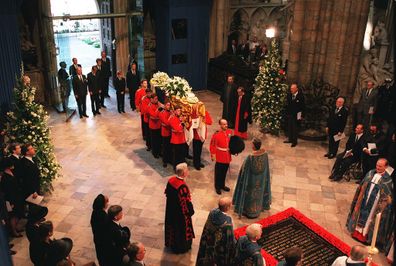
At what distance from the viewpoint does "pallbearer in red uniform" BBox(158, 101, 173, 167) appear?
28.7ft

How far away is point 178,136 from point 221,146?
1.20 meters

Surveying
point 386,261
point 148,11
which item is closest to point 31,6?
point 148,11

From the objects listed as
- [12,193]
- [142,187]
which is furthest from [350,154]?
[12,193]

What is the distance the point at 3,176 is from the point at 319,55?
7.80 meters

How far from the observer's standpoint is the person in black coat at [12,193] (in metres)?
6.65

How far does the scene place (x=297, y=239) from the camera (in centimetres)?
712

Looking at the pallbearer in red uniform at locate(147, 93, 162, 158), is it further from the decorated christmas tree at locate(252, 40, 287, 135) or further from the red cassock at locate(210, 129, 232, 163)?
the decorated christmas tree at locate(252, 40, 287, 135)

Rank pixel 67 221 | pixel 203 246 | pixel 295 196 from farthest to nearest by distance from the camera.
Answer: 1. pixel 295 196
2. pixel 67 221
3. pixel 203 246

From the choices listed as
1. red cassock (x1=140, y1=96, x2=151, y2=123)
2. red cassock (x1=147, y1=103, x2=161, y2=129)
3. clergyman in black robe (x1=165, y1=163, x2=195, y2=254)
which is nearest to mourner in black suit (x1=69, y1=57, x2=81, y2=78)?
red cassock (x1=140, y1=96, x2=151, y2=123)

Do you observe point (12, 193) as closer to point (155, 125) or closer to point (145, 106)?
point (155, 125)

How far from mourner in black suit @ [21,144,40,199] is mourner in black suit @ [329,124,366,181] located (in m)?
5.91

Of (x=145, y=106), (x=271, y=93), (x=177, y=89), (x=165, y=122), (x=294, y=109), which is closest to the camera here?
(x=165, y=122)

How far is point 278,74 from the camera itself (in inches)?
420

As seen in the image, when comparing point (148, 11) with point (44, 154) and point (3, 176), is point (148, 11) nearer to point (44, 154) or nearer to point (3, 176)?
point (44, 154)
